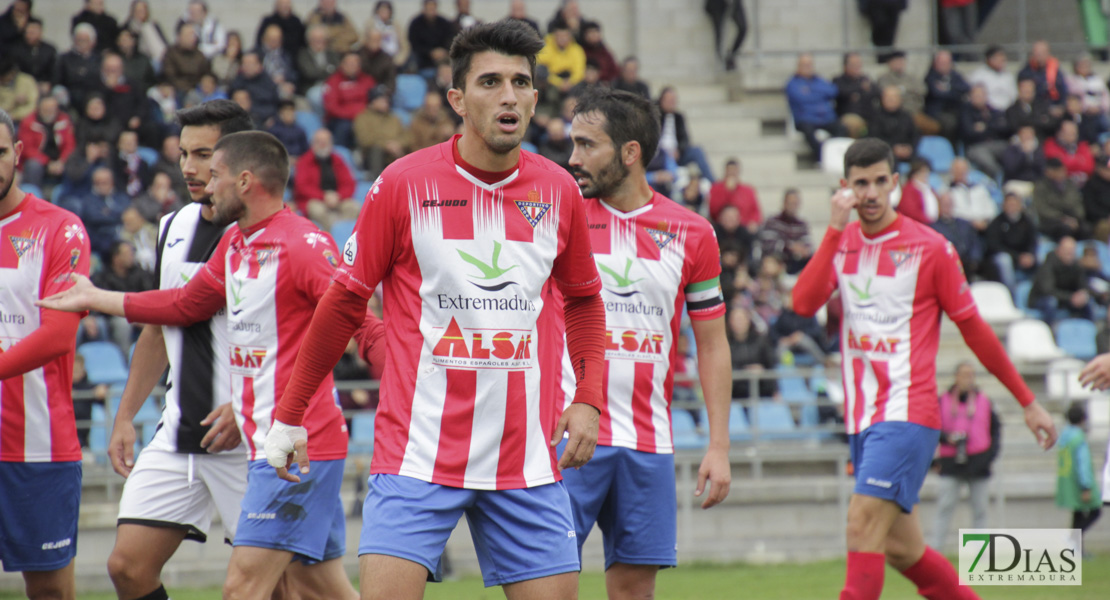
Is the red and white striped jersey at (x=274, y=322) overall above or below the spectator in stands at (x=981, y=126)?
below

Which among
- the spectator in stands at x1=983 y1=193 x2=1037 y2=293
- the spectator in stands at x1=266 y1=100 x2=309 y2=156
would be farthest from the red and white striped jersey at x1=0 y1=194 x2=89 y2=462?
the spectator in stands at x1=983 y1=193 x2=1037 y2=293

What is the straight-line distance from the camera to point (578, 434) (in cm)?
448

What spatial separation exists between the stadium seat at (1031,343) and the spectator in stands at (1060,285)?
0.57 m

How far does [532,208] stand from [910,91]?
16788mm

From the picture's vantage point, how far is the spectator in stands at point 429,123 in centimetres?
1664

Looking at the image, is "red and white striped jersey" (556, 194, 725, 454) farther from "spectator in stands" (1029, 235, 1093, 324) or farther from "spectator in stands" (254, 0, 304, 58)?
"spectator in stands" (254, 0, 304, 58)

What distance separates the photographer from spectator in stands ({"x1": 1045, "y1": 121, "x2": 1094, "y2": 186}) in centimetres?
1902

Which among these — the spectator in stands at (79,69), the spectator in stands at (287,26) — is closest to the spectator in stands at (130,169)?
the spectator in stands at (79,69)

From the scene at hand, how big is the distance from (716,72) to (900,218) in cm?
1480

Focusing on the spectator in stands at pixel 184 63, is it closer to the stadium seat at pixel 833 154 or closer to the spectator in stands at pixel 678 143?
the spectator in stands at pixel 678 143

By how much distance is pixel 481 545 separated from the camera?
14.8 ft

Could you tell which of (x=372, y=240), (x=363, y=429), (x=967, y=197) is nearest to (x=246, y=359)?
(x=372, y=240)

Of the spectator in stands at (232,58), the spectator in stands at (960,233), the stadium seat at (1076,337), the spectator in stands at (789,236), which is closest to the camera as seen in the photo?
the stadium seat at (1076,337)

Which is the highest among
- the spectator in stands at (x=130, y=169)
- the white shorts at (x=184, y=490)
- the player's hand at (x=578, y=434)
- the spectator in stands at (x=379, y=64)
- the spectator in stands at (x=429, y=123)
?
the spectator in stands at (x=379, y=64)
